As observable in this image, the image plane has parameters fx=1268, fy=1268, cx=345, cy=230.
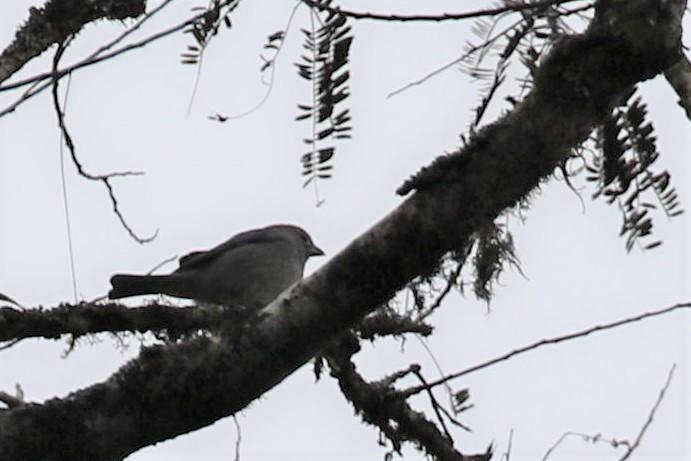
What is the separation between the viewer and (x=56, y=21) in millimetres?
4316

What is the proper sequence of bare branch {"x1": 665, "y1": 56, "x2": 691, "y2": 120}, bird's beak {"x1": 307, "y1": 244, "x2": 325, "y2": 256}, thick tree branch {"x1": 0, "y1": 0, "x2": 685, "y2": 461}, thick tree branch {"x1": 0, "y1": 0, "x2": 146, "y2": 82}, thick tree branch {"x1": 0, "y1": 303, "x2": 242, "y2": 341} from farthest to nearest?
bird's beak {"x1": 307, "y1": 244, "x2": 325, "y2": 256} < thick tree branch {"x1": 0, "y1": 0, "x2": 146, "y2": 82} < thick tree branch {"x1": 0, "y1": 303, "x2": 242, "y2": 341} < bare branch {"x1": 665, "y1": 56, "x2": 691, "y2": 120} < thick tree branch {"x1": 0, "y1": 0, "x2": 685, "y2": 461}

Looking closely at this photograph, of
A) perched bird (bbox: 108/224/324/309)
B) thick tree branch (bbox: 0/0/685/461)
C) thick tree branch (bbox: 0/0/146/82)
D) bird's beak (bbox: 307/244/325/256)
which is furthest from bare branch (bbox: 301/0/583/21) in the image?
bird's beak (bbox: 307/244/325/256)

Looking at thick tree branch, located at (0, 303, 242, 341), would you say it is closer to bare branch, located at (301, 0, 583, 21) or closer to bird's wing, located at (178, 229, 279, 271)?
bare branch, located at (301, 0, 583, 21)

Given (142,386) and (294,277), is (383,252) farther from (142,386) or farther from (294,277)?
(294,277)

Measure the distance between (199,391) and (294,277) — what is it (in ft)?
15.0

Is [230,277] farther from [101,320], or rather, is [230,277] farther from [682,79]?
[682,79]

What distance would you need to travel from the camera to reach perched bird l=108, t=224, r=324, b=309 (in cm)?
680

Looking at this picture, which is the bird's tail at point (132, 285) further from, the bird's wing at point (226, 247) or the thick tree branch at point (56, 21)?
the thick tree branch at point (56, 21)

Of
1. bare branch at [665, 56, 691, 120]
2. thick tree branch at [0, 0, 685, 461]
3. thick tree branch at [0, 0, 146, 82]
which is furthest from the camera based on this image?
thick tree branch at [0, 0, 146, 82]

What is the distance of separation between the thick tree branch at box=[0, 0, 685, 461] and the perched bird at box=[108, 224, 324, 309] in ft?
11.8

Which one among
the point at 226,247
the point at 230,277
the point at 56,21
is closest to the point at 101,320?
the point at 56,21

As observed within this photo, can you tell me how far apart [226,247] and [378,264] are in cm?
464

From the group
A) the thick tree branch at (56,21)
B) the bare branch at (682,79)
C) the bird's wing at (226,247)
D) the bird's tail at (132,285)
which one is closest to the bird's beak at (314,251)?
the bird's wing at (226,247)

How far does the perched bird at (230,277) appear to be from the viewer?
6.80 metres
